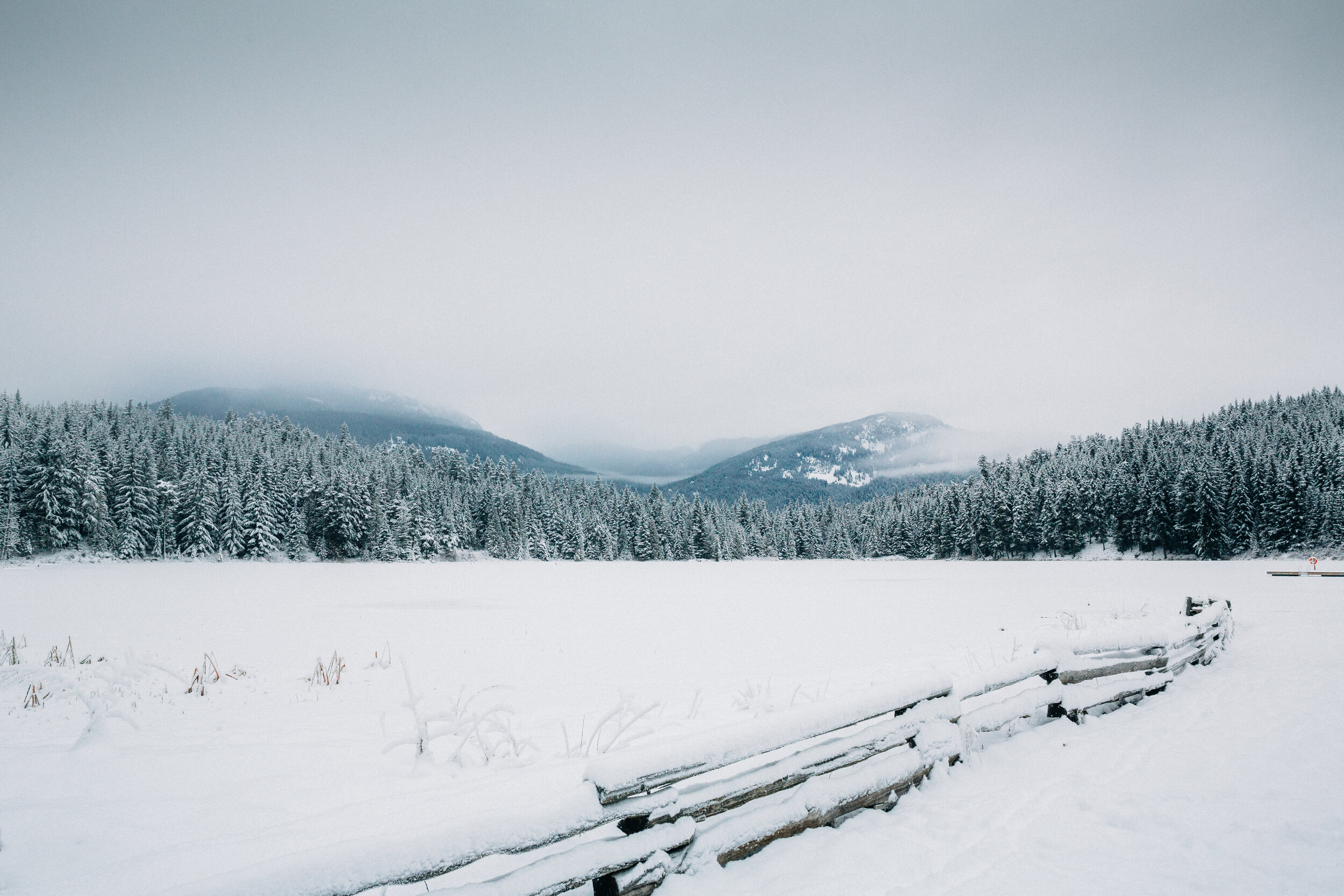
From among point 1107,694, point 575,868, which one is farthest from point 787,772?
point 1107,694

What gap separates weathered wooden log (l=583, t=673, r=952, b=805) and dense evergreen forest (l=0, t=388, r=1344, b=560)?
7999 cm

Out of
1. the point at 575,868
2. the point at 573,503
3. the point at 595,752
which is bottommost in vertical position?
the point at 595,752

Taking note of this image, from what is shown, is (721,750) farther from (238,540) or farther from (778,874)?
(238,540)

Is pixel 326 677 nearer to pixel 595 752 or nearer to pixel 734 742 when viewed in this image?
pixel 595 752

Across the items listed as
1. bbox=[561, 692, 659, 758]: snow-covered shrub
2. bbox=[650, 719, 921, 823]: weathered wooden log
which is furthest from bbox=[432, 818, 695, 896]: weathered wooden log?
bbox=[561, 692, 659, 758]: snow-covered shrub

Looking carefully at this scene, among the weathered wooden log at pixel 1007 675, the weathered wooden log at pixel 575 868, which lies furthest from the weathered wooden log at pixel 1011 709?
the weathered wooden log at pixel 575 868

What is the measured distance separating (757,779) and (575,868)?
1.56 meters

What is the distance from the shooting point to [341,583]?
1560 inches

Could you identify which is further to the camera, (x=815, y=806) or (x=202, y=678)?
(x=202, y=678)

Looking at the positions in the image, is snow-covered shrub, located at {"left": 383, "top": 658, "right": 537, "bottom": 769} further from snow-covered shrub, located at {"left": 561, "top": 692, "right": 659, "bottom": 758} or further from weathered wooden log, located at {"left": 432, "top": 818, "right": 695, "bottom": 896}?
weathered wooden log, located at {"left": 432, "top": 818, "right": 695, "bottom": 896}

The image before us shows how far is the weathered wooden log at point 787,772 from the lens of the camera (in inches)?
146

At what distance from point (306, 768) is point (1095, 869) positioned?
282 inches

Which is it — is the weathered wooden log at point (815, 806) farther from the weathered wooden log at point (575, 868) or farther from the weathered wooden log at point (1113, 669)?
the weathered wooden log at point (1113, 669)

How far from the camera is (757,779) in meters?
4.03
